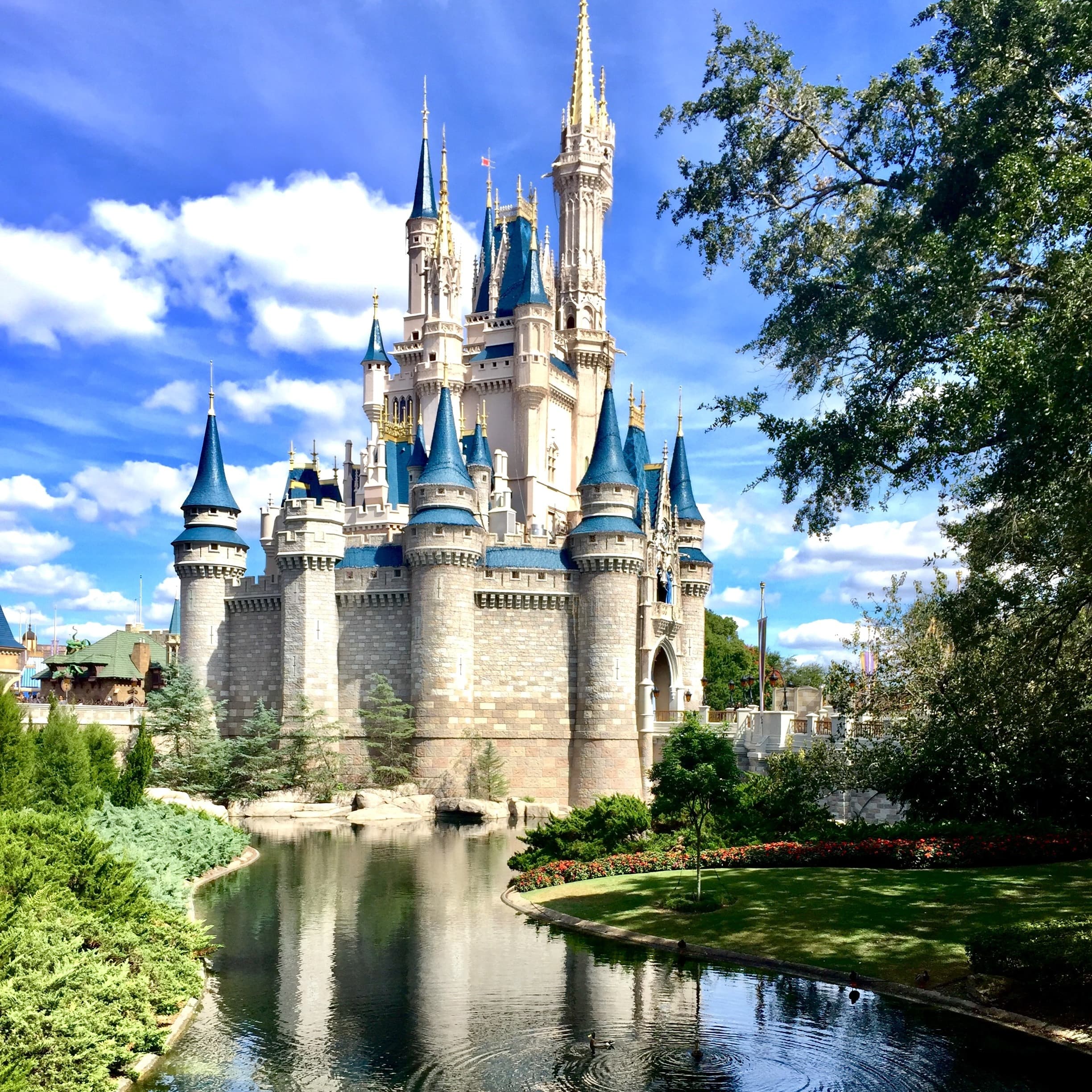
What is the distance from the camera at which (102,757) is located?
27.9 m

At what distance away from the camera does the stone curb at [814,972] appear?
1295 cm

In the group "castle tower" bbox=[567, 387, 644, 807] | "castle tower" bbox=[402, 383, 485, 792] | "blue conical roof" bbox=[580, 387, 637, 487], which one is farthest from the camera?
"blue conical roof" bbox=[580, 387, 637, 487]

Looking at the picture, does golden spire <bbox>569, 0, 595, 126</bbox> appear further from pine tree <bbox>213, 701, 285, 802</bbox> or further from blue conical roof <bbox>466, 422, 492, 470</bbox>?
pine tree <bbox>213, 701, 285, 802</bbox>

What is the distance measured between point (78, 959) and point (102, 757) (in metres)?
17.3

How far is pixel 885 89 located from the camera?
1956cm

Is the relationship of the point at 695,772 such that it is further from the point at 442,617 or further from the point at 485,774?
the point at 442,617

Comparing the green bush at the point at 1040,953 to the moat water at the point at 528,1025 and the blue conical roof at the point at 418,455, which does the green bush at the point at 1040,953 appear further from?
the blue conical roof at the point at 418,455

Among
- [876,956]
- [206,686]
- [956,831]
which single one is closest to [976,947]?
[876,956]

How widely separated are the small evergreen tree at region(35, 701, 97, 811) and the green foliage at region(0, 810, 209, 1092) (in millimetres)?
6095

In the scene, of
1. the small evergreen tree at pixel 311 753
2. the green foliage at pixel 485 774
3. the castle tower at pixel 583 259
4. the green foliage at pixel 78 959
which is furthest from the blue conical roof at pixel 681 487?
the green foliage at pixel 78 959

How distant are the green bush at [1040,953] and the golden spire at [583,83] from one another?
51.9 metres

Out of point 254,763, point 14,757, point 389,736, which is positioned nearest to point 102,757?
point 14,757

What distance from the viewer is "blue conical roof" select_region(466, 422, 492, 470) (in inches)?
2032

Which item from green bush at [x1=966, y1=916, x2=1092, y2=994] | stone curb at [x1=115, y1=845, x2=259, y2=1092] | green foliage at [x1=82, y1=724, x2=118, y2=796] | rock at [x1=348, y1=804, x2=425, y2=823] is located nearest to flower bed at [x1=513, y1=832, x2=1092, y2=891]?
green bush at [x1=966, y1=916, x2=1092, y2=994]
